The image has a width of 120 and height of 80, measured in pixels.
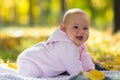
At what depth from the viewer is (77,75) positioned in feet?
16.5

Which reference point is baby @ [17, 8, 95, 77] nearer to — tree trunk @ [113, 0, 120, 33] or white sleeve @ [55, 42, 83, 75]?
white sleeve @ [55, 42, 83, 75]

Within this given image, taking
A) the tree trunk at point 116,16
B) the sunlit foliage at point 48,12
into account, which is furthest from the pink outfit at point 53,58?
the sunlit foliage at point 48,12

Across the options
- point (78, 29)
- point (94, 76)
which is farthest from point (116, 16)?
point (94, 76)

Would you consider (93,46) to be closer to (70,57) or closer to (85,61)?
(85,61)

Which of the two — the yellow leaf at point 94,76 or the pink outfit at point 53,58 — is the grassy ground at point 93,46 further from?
the yellow leaf at point 94,76

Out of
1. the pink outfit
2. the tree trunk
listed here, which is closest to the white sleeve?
the pink outfit

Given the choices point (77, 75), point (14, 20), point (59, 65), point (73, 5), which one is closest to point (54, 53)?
point (59, 65)

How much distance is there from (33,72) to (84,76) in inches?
32.2

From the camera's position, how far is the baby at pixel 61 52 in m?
5.51

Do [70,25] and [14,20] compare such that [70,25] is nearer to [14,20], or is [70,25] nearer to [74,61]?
[74,61]

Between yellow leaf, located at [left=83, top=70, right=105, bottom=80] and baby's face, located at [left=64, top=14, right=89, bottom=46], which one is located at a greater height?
baby's face, located at [left=64, top=14, right=89, bottom=46]

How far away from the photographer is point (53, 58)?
5605 mm

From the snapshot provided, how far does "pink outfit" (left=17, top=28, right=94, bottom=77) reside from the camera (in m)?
5.47

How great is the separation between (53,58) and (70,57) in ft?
0.81
